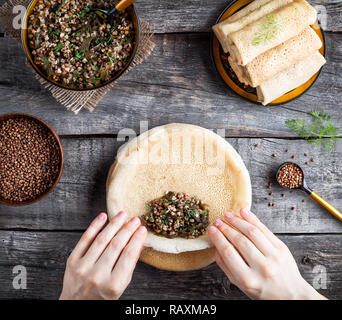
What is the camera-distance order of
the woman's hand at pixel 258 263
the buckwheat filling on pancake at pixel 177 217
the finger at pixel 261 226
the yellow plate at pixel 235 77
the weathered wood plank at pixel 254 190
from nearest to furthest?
the woman's hand at pixel 258 263, the finger at pixel 261 226, the buckwheat filling on pancake at pixel 177 217, the yellow plate at pixel 235 77, the weathered wood plank at pixel 254 190

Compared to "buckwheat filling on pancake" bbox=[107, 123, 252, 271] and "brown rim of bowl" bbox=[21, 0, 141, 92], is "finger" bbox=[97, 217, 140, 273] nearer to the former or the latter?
"buckwheat filling on pancake" bbox=[107, 123, 252, 271]

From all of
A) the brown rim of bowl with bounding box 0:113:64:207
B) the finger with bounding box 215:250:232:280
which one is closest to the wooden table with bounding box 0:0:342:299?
the brown rim of bowl with bounding box 0:113:64:207

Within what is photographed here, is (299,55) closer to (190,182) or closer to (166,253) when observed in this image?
(190,182)

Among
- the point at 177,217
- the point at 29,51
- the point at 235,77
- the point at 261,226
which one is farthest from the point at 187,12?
the point at 261,226

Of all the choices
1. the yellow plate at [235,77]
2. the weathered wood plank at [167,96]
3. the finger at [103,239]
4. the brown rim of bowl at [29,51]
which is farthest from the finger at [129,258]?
the yellow plate at [235,77]

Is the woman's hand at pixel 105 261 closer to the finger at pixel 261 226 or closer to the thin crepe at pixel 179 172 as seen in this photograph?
the thin crepe at pixel 179 172
